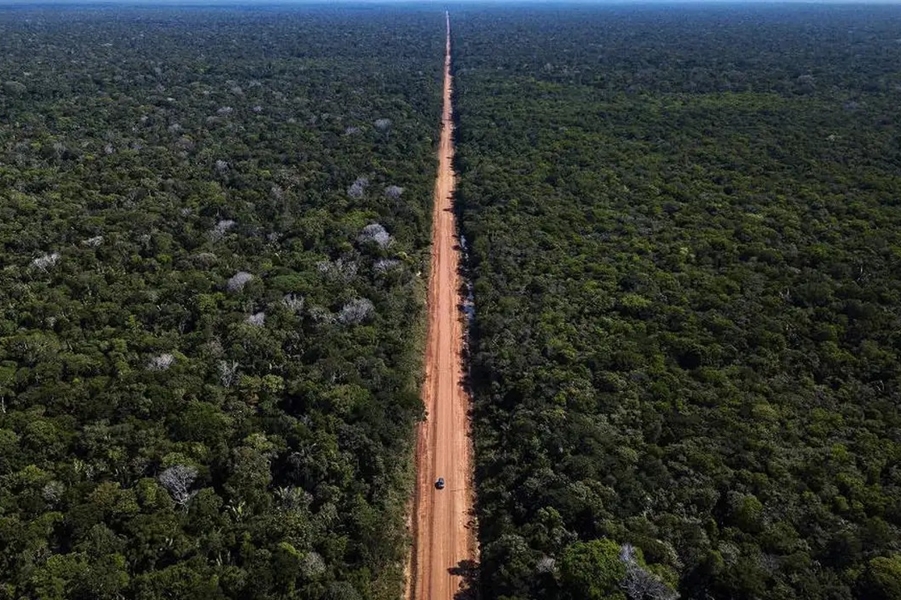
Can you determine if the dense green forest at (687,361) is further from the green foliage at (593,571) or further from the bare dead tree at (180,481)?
the bare dead tree at (180,481)

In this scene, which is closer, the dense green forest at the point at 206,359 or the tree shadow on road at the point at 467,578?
the dense green forest at the point at 206,359

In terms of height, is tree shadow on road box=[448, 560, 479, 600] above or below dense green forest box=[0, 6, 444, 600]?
below

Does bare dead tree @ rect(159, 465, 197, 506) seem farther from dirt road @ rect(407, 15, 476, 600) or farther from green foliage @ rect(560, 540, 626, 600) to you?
green foliage @ rect(560, 540, 626, 600)

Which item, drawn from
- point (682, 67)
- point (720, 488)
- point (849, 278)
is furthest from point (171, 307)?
point (682, 67)

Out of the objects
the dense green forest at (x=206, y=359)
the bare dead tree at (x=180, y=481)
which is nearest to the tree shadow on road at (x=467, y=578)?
the dense green forest at (x=206, y=359)

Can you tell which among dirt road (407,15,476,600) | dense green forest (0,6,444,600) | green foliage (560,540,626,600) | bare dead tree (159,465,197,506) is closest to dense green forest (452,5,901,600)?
green foliage (560,540,626,600)

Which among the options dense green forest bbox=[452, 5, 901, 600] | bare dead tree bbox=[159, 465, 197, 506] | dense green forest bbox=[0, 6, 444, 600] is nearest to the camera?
dense green forest bbox=[0, 6, 444, 600]

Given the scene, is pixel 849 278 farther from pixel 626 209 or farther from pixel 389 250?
pixel 389 250
